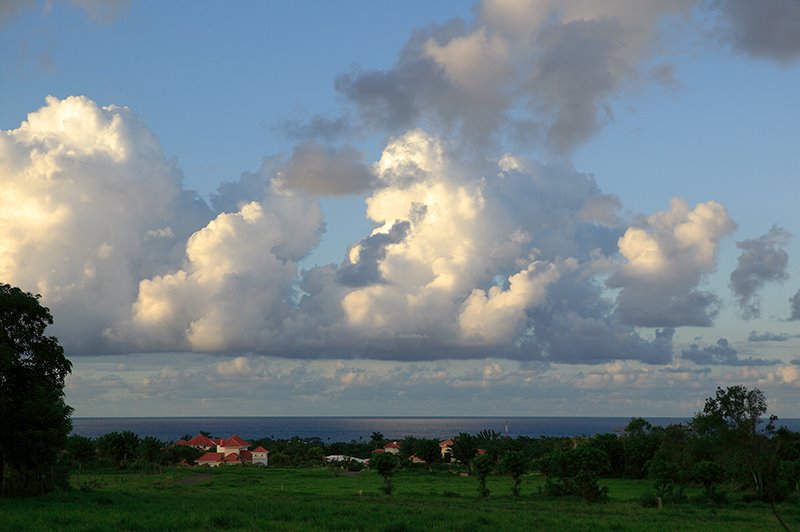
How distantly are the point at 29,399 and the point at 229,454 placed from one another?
89954 mm

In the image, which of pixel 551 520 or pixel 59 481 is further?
pixel 59 481

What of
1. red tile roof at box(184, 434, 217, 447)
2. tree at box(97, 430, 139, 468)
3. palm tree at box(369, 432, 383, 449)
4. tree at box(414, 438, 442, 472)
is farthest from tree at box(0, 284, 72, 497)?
palm tree at box(369, 432, 383, 449)

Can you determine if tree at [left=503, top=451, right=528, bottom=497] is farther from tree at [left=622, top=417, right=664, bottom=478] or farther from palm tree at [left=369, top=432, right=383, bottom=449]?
palm tree at [left=369, top=432, right=383, bottom=449]

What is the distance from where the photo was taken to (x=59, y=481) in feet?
193

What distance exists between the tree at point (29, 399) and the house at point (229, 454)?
72105mm

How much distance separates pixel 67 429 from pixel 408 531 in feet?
87.0

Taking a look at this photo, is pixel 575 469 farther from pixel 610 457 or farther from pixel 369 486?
pixel 610 457

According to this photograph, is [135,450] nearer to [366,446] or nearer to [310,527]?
[366,446]

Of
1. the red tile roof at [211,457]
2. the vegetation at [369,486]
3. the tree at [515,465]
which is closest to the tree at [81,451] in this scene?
the vegetation at [369,486]

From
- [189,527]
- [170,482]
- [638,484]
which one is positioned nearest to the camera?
[189,527]

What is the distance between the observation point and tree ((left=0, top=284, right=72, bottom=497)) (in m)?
49.8

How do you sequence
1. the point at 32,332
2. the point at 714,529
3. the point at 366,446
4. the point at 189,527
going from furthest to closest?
the point at 366,446 < the point at 32,332 < the point at 714,529 < the point at 189,527

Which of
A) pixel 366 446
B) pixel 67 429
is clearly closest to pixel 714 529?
pixel 67 429

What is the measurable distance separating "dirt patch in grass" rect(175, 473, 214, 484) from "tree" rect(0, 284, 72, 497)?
24.9m
